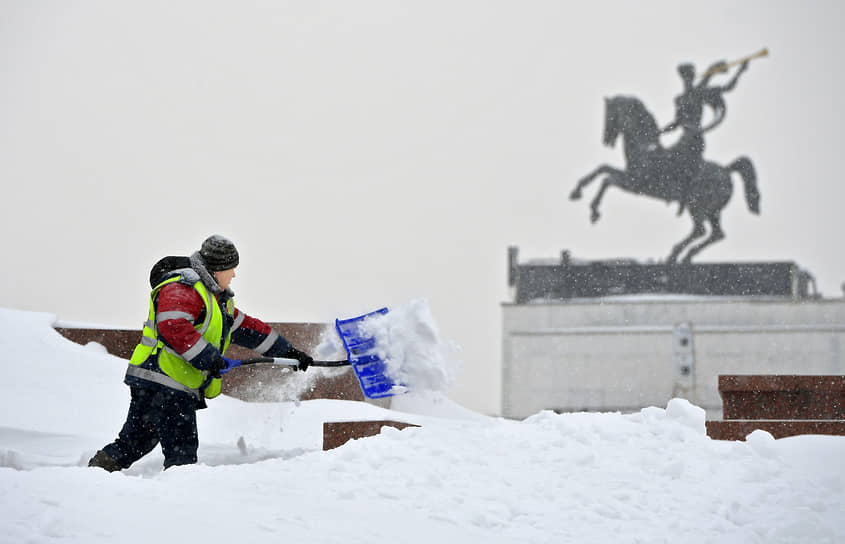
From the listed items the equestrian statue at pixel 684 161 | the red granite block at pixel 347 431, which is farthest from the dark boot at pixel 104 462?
the equestrian statue at pixel 684 161

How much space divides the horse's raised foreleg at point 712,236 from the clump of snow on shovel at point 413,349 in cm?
1477

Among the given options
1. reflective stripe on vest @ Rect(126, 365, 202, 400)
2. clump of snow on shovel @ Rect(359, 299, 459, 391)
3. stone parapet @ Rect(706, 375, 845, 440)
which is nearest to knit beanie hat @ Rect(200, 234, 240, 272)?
reflective stripe on vest @ Rect(126, 365, 202, 400)

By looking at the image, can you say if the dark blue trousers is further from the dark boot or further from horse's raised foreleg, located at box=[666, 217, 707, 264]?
horse's raised foreleg, located at box=[666, 217, 707, 264]

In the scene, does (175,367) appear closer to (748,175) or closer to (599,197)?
(599,197)

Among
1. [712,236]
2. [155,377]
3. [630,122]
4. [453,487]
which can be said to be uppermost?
[630,122]

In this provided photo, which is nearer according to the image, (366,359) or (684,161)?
(366,359)

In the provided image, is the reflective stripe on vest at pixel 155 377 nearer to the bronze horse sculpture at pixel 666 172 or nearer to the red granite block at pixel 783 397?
the red granite block at pixel 783 397

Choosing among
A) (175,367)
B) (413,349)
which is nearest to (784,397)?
(413,349)

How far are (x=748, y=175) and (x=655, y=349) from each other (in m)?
4.16

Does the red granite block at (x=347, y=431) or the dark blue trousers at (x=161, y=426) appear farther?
the red granite block at (x=347, y=431)

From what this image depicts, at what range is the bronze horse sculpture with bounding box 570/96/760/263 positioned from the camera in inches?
748

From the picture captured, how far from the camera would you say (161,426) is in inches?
173

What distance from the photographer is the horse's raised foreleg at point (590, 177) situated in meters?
19.5

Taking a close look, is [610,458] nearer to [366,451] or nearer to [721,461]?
[721,461]
